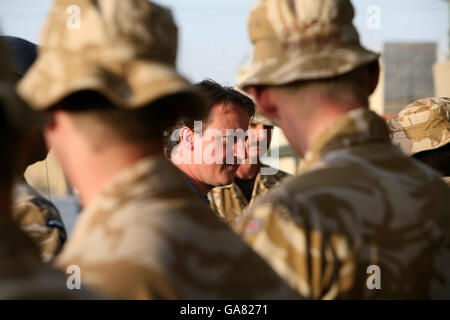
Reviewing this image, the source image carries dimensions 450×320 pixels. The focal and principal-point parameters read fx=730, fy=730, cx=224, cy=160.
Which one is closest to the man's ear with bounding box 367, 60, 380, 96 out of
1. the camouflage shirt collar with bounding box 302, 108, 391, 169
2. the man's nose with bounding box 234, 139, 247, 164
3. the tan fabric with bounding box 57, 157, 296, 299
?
the camouflage shirt collar with bounding box 302, 108, 391, 169

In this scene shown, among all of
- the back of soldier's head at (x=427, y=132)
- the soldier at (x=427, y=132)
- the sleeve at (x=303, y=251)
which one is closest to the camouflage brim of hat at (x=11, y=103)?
the sleeve at (x=303, y=251)

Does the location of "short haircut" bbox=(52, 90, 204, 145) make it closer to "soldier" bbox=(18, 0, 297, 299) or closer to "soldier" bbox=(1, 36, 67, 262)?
"soldier" bbox=(18, 0, 297, 299)

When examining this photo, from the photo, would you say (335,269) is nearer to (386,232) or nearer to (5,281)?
(386,232)

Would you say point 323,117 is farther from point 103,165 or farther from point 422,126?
point 422,126

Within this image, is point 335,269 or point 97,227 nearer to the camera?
point 97,227

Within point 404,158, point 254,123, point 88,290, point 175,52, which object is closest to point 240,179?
point 254,123

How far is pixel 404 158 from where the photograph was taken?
244cm

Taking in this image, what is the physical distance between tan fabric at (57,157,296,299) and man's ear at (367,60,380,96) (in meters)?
1.04

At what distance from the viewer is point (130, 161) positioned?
5.64 ft

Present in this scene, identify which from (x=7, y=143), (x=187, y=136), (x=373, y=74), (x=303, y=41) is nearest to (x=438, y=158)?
(x=187, y=136)

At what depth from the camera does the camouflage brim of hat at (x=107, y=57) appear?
171 centimetres

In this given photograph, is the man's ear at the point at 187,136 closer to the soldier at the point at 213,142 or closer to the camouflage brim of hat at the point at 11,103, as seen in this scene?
the soldier at the point at 213,142

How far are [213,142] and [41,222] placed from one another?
1.88 m

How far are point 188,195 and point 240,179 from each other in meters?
3.44
